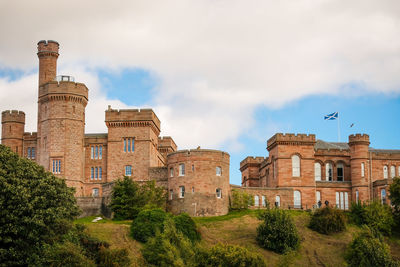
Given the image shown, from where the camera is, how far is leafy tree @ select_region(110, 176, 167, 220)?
215 ft

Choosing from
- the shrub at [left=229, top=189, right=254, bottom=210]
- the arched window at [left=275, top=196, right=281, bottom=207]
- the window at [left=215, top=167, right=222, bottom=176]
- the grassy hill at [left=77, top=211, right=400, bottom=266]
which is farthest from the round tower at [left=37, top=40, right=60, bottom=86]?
the arched window at [left=275, top=196, right=281, bottom=207]

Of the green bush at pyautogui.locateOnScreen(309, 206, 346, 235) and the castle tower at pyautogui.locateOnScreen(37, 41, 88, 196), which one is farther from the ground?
the castle tower at pyautogui.locateOnScreen(37, 41, 88, 196)

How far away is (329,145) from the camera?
82.6 meters

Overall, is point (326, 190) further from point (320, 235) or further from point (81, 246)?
point (81, 246)

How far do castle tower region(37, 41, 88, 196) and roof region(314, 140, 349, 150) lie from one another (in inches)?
1104

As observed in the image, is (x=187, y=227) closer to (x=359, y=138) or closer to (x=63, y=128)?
(x=63, y=128)

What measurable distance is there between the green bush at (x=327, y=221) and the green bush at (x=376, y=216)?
7.88ft

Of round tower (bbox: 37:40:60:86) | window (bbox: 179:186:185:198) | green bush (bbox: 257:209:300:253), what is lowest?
green bush (bbox: 257:209:300:253)

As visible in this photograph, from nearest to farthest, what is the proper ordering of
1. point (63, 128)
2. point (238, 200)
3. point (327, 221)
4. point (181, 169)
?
point (327, 221) → point (181, 169) → point (238, 200) → point (63, 128)

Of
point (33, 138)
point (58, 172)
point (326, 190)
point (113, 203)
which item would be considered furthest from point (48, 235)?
point (326, 190)

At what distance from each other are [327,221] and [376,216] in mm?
5908

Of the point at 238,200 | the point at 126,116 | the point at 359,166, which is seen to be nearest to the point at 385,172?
the point at 359,166

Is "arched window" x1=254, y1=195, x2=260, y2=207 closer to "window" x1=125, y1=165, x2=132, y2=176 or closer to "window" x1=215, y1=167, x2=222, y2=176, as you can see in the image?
"window" x1=215, y1=167, x2=222, y2=176

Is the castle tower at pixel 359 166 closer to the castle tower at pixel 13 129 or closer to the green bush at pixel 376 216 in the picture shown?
the green bush at pixel 376 216
